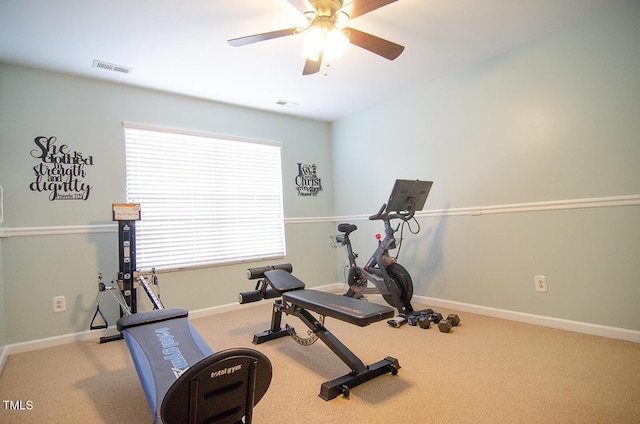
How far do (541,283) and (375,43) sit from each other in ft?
8.23

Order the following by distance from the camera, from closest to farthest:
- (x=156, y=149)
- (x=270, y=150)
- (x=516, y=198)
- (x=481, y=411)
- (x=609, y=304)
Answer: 1. (x=481, y=411)
2. (x=609, y=304)
3. (x=516, y=198)
4. (x=156, y=149)
5. (x=270, y=150)

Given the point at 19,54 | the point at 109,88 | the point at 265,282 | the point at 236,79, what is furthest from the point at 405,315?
the point at 19,54

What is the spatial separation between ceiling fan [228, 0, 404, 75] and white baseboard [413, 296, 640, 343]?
2.59 metres

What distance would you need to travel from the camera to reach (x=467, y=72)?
3.50 m

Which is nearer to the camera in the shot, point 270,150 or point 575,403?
point 575,403

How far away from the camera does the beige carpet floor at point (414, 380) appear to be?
67.2 inches

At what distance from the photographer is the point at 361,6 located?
1962 mm

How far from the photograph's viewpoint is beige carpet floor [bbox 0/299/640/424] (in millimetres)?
1707

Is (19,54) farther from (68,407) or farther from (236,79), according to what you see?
(68,407)

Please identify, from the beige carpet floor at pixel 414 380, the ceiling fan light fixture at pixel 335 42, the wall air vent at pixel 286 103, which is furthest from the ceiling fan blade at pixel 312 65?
the beige carpet floor at pixel 414 380

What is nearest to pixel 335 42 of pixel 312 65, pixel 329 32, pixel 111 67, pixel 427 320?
pixel 329 32

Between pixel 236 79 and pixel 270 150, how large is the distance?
3.96 ft

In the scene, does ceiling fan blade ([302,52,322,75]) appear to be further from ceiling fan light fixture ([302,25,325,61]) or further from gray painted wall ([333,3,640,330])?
gray painted wall ([333,3,640,330])

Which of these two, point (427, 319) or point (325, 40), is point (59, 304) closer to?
point (325, 40)
